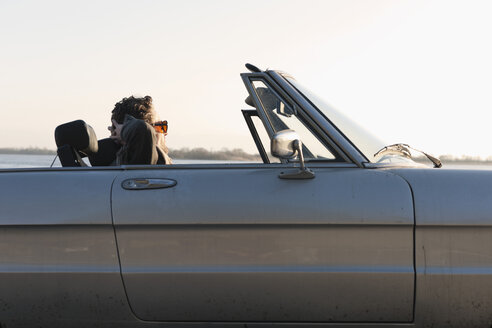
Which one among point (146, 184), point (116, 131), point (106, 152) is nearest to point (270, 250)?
point (146, 184)

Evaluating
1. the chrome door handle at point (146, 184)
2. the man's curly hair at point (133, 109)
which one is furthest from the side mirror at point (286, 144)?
the man's curly hair at point (133, 109)

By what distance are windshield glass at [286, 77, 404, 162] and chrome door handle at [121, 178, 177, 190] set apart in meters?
0.84

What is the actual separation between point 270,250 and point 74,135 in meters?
1.33

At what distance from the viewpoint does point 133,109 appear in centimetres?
383

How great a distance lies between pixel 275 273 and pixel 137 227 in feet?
2.15

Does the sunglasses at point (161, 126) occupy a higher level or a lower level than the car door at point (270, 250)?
higher

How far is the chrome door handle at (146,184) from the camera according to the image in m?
2.61

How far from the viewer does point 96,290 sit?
2582 millimetres

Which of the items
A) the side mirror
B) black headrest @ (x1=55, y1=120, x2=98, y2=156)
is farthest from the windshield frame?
black headrest @ (x1=55, y1=120, x2=98, y2=156)

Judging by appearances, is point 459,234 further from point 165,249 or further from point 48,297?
point 48,297

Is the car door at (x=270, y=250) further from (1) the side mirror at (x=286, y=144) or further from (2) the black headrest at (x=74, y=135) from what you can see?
(2) the black headrest at (x=74, y=135)

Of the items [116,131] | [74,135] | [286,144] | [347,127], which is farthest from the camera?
[116,131]

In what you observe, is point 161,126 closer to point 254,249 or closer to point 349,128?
point 349,128

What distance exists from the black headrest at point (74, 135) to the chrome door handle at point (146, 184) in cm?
61
